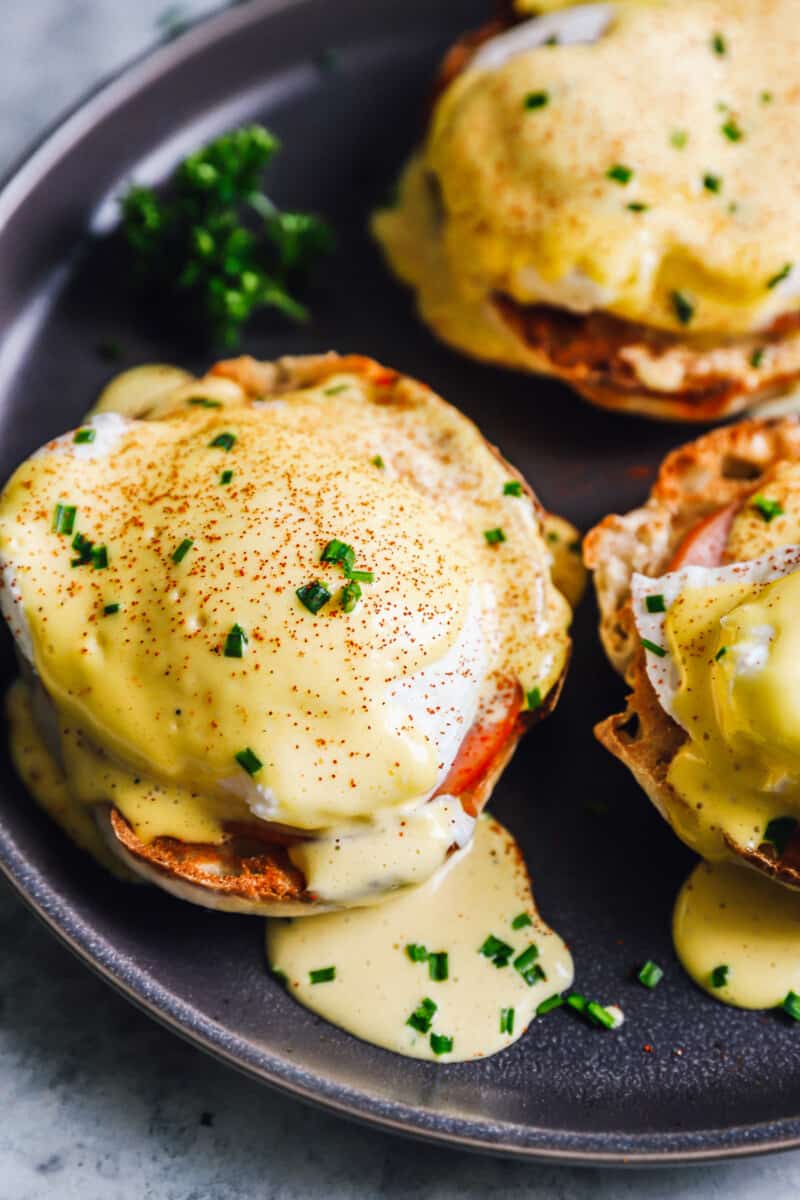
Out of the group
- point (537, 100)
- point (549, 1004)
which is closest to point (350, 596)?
point (549, 1004)

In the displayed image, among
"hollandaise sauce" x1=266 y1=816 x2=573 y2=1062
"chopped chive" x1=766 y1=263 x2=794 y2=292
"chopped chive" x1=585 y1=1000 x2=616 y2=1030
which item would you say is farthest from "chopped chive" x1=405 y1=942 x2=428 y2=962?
"chopped chive" x1=766 y1=263 x2=794 y2=292

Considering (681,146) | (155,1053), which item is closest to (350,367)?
(681,146)

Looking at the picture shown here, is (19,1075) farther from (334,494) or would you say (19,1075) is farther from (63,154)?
(63,154)

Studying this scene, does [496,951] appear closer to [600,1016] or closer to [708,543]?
[600,1016]

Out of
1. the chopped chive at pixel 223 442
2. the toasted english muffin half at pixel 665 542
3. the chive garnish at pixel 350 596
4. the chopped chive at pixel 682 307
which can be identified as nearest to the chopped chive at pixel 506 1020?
the toasted english muffin half at pixel 665 542

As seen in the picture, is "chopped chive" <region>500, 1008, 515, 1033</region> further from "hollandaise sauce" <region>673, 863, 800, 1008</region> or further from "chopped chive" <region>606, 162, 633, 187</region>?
"chopped chive" <region>606, 162, 633, 187</region>

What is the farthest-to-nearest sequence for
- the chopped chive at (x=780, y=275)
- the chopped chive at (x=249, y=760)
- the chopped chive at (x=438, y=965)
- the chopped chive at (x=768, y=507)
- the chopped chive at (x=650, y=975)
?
the chopped chive at (x=780, y=275)
the chopped chive at (x=768, y=507)
the chopped chive at (x=650, y=975)
the chopped chive at (x=438, y=965)
the chopped chive at (x=249, y=760)

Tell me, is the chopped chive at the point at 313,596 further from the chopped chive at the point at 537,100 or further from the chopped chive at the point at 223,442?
the chopped chive at the point at 537,100
